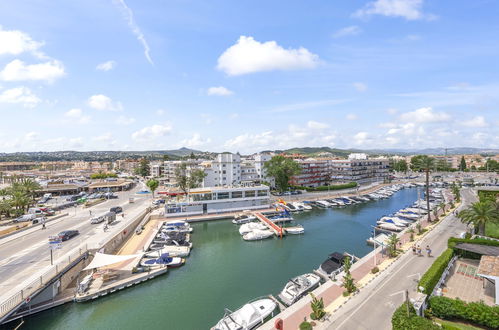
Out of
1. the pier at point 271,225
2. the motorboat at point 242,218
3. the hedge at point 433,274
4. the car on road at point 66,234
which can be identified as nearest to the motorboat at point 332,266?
the hedge at point 433,274

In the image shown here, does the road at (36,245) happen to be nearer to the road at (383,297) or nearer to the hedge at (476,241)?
the road at (383,297)

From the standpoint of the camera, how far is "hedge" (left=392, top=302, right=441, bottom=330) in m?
15.0

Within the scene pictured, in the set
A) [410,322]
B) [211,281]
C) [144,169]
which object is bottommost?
[211,281]

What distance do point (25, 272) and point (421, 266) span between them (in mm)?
43249

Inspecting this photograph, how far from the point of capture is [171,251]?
120 feet

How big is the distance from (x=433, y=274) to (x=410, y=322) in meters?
9.76

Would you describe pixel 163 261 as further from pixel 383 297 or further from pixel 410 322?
pixel 410 322

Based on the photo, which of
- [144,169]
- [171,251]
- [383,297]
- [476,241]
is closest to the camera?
[383,297]

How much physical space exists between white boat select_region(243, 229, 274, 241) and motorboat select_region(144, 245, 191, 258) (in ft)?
34.8

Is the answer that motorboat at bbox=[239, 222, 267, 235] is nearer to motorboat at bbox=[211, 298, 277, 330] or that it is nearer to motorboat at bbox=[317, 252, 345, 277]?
motorboat at bbox=[317, 252, 345, 277]

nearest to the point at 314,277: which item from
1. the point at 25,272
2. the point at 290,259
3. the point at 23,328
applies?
the point at 290,259

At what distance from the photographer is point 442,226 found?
42.8 meters

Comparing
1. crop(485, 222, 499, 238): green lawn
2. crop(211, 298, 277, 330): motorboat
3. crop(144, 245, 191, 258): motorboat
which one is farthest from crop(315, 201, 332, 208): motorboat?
crop(211, 298, 277, 330): motorboat

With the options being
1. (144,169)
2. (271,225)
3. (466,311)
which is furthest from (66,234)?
(144,169)
